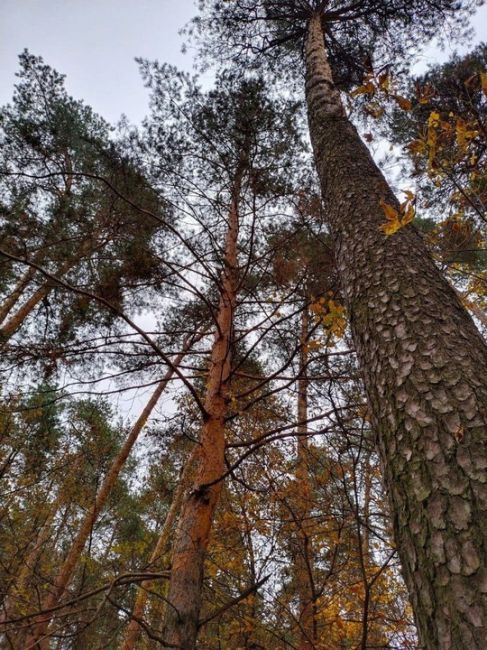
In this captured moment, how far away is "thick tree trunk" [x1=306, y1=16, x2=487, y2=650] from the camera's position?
0.81 m

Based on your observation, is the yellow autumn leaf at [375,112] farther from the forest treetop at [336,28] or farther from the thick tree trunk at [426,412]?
the forest treetop at [336,28]

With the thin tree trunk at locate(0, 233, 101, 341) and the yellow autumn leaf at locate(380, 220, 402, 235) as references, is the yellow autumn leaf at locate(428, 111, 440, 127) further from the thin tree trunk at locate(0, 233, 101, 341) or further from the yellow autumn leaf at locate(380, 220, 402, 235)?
the thin tree trunk at locate(0, 233, 101, 341)

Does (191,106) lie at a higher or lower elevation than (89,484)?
higher

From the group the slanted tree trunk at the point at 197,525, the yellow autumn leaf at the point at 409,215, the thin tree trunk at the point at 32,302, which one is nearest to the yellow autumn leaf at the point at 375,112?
the yellow autumn leaf at the point at 409,215

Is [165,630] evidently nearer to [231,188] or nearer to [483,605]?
[483,605]

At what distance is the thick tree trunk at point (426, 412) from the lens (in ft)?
2.64

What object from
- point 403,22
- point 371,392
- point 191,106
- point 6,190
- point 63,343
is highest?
point 403,22

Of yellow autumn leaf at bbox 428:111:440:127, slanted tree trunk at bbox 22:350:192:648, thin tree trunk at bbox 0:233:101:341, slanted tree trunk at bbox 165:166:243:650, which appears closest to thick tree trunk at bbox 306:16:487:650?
yellow autumn leaf at bbox 428:111:440:127

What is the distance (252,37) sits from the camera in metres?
6.38

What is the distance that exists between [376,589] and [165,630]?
3.49 metres

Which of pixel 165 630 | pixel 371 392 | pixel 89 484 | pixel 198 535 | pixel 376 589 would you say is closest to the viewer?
pixel 371 392

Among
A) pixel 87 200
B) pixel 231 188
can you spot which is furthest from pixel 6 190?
pixel 231 188

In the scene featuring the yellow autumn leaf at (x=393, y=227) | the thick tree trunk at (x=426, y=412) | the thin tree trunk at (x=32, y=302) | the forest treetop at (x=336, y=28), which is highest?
the forest treetop at (x=336, y=28)

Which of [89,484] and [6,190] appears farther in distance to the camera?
[89,484]
